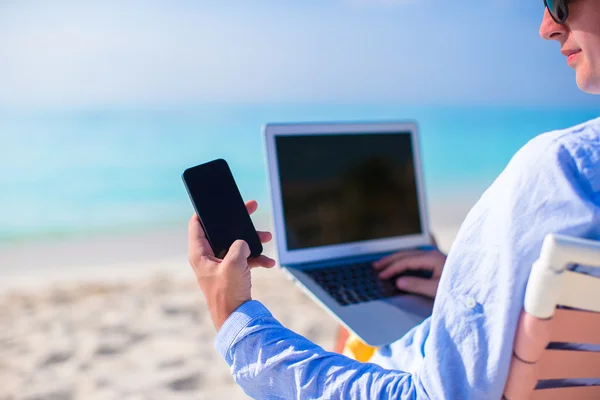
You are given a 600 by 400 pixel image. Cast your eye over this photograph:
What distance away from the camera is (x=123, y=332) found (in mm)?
3496

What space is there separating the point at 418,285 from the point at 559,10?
800 mm

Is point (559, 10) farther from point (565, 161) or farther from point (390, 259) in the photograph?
point (390, 259)

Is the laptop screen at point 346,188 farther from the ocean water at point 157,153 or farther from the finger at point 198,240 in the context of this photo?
the ocean water at point 157,153

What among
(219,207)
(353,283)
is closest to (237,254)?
(219,207)

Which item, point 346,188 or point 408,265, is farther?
point 346,188

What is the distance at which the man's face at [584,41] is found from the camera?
76 centimetres

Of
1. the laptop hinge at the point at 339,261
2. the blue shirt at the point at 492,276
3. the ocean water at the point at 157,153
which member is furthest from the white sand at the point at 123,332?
the ocean water at the point at 157,153

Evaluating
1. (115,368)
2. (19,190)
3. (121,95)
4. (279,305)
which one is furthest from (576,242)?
(121,95)

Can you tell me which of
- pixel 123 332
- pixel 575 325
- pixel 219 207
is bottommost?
pixel 123 332

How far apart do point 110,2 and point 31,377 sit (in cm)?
1358

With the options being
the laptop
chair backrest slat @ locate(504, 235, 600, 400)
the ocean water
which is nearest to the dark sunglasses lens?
chair backrest slat @ locate(504, 235, 600, 400)

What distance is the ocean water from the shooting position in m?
9.36

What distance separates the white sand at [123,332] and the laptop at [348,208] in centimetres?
122

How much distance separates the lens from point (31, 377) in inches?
115
